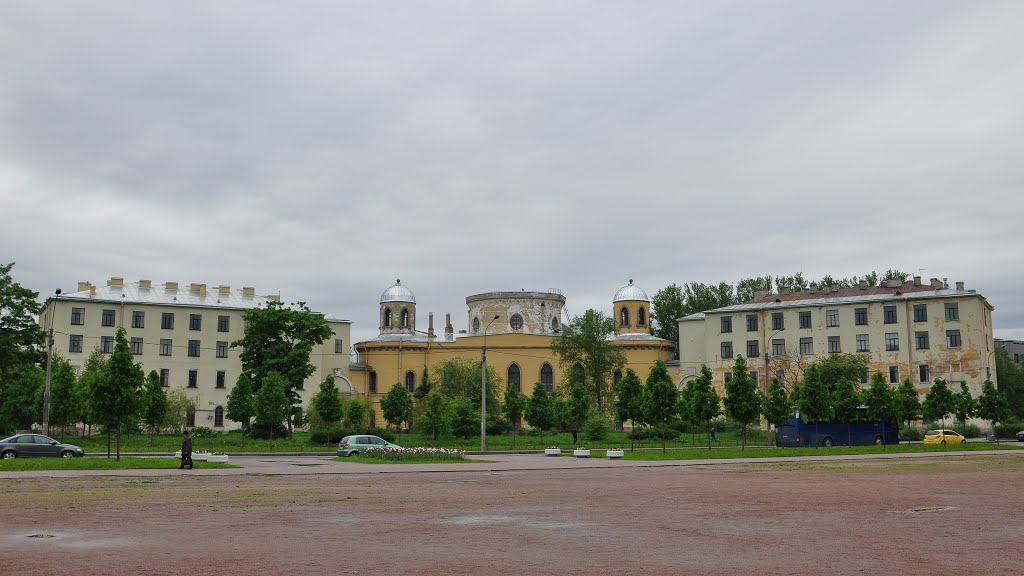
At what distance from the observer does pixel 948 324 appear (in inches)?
2842

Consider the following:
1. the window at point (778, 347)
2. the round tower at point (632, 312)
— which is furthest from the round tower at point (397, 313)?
the window at point (778, 347)

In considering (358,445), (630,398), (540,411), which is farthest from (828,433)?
(358,445)

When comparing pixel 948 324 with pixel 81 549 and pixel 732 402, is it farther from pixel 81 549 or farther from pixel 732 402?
pixel 81 549

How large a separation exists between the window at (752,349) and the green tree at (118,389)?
57874 millimetres

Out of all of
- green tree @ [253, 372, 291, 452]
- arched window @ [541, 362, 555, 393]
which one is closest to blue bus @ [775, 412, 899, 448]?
green tree @ [253, 372, 291, 452]

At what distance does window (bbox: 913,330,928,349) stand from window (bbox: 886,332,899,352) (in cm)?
140

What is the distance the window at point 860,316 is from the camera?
7631 cm

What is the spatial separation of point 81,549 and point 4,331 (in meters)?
48.2

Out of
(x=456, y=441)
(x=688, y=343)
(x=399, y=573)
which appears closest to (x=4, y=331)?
(x=456, y=441)

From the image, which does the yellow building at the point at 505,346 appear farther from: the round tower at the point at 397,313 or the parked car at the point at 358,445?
the parked car at the point at 358,445

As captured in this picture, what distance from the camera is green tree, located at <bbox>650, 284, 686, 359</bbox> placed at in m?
108

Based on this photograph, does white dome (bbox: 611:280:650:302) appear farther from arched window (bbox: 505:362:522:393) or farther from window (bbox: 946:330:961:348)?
window (bbox: 946:330:961:348)

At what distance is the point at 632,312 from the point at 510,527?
276ft

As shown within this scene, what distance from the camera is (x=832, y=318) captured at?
255 feet
